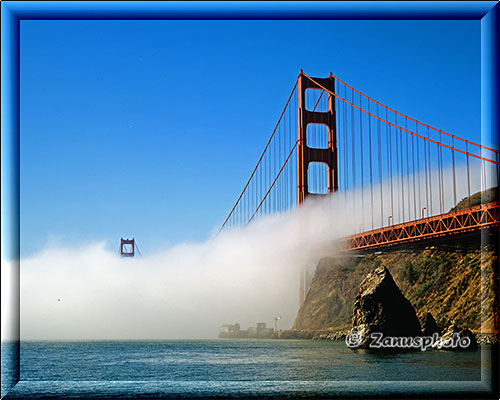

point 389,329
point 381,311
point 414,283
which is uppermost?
point 414,283

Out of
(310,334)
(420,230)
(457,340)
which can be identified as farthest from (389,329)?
(310,334)

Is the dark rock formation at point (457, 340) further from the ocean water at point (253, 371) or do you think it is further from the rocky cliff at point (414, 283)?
the rocky cliff at point (414, 283)

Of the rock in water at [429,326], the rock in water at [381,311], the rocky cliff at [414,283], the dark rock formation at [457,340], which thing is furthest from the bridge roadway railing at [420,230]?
the dark rock formation at [457,340]

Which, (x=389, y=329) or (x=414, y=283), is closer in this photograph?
(x=389, y=329)

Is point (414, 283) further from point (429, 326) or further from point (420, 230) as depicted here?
point (420, 230)

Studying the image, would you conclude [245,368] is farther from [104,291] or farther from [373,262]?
[373,262]

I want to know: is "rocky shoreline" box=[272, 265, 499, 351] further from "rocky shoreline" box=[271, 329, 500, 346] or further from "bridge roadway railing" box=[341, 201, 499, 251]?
"bridge roadway railing" box=[341, 201, 499, 251]

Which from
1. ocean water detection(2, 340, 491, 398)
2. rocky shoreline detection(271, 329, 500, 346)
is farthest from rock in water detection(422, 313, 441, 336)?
rocky shoreline detection(271, 329, 500, 346)
